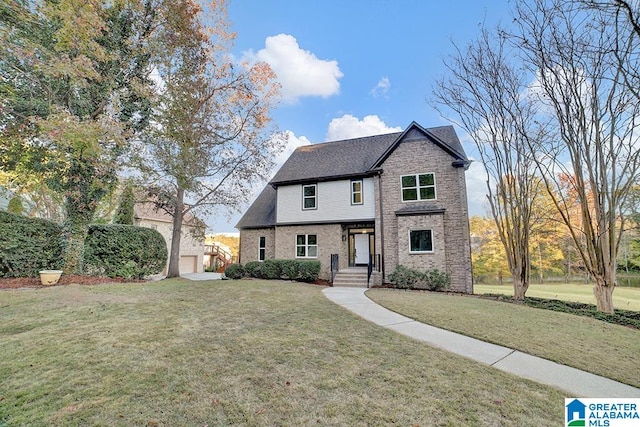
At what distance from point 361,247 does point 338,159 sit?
17.2ft

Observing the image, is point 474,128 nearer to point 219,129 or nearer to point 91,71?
point 219,129

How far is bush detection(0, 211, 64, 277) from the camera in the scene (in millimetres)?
9367

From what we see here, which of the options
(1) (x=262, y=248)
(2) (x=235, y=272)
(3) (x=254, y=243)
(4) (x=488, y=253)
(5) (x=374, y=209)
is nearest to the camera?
(5) (x=374, y=209)

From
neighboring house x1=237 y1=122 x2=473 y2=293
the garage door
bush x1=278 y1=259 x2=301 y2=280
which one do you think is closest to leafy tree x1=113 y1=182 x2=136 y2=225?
neighboring house x1=237 y1=122 x2=473 y2=293

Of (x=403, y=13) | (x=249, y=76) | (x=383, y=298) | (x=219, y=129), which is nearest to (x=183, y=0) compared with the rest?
(x=249, y=76)

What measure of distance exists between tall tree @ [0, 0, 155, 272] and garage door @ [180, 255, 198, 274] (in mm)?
15118

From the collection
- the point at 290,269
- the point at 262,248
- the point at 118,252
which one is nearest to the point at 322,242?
the point at 290,269

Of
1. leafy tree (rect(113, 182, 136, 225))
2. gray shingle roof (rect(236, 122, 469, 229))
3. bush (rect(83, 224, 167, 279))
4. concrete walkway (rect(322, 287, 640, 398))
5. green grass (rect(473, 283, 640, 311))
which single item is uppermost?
gray shingle roof (rect(236, 122, 469, 229))

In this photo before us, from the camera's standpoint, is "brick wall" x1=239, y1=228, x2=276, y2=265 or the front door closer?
the front door

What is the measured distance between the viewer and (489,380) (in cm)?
342

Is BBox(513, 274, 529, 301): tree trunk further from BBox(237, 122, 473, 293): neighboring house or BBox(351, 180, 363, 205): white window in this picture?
BBox(351, 180, 363, 205): white window

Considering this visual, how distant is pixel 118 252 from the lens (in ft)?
38.9

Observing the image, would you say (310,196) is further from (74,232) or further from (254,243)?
(74,232)

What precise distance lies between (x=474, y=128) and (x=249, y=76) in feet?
37.6
